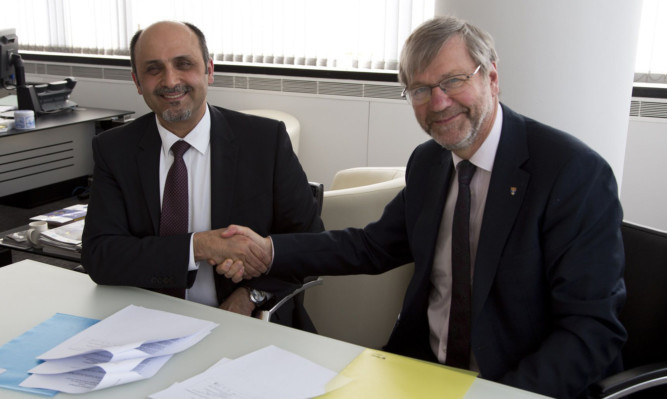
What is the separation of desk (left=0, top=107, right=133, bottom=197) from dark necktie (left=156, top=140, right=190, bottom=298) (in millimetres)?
3029

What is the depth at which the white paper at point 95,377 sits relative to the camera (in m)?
1.35

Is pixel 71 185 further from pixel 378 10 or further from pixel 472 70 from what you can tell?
pixel 472 70

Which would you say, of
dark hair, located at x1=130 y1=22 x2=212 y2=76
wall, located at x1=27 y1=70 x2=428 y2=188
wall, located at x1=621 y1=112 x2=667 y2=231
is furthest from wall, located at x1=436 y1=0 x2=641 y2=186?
wall, located at x1=27 y1=70 x2=428 y2=188

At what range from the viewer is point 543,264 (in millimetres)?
1602

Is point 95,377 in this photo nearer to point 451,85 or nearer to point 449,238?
point 449,238

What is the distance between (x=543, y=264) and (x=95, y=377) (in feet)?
3.49

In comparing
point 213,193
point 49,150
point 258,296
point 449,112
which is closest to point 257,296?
point 258,296

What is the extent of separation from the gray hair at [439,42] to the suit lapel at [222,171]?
0.72 m

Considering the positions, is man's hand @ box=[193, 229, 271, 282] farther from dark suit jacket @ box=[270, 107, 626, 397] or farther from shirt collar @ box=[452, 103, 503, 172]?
shirt collar @ box=[452, 103, 503, 172]

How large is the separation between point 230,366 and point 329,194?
139 cm

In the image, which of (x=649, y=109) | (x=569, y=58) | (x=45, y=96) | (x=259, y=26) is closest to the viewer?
(x=569, y=58)

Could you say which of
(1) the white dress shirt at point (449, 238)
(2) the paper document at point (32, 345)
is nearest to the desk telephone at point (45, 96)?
(2) the paper document at point (32, 345)

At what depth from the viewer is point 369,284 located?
2826 millimetres

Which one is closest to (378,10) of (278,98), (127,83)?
(278,98)
